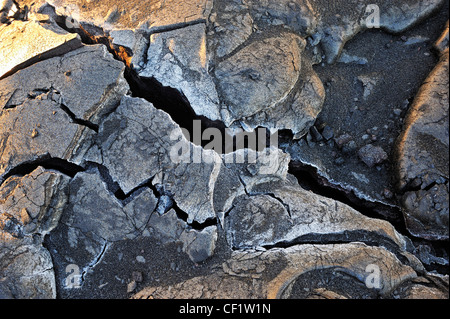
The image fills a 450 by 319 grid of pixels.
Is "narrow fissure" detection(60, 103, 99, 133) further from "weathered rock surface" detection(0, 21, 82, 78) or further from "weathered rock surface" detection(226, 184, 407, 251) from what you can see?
"weathered rock surface" detection(226, 184, 407, 251)

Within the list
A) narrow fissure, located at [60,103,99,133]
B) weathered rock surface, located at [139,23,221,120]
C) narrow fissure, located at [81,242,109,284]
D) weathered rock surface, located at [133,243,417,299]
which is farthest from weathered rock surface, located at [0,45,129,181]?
weathered rock surface, located at [133,243,417,299]

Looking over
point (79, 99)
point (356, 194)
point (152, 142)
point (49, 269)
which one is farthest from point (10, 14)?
point (356, 194)

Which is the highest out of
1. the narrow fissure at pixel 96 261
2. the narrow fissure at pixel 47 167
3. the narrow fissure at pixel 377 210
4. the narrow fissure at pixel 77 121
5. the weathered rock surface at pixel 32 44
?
the weathered rock surface at pixel 32 44

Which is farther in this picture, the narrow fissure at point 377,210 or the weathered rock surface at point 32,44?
the weathered rock surface at point 32,44

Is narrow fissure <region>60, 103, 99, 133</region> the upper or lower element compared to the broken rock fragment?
upper

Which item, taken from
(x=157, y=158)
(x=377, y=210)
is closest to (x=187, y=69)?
(x=157, y=158)

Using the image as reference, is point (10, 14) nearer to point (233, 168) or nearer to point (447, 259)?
point (233, 168)

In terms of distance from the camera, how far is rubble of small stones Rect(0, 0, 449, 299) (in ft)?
7.27

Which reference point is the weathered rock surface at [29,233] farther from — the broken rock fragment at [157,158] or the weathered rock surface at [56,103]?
the broken rock fragment at [157,158]

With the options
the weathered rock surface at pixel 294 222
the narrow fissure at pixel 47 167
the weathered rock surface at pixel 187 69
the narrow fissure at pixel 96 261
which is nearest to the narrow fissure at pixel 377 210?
the weathered rock surface at pixel 294 222

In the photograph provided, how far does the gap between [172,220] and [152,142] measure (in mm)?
519

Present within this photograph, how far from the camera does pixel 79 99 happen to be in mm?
2436

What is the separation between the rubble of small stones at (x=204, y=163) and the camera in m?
2.21

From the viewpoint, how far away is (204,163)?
94.9 inches
